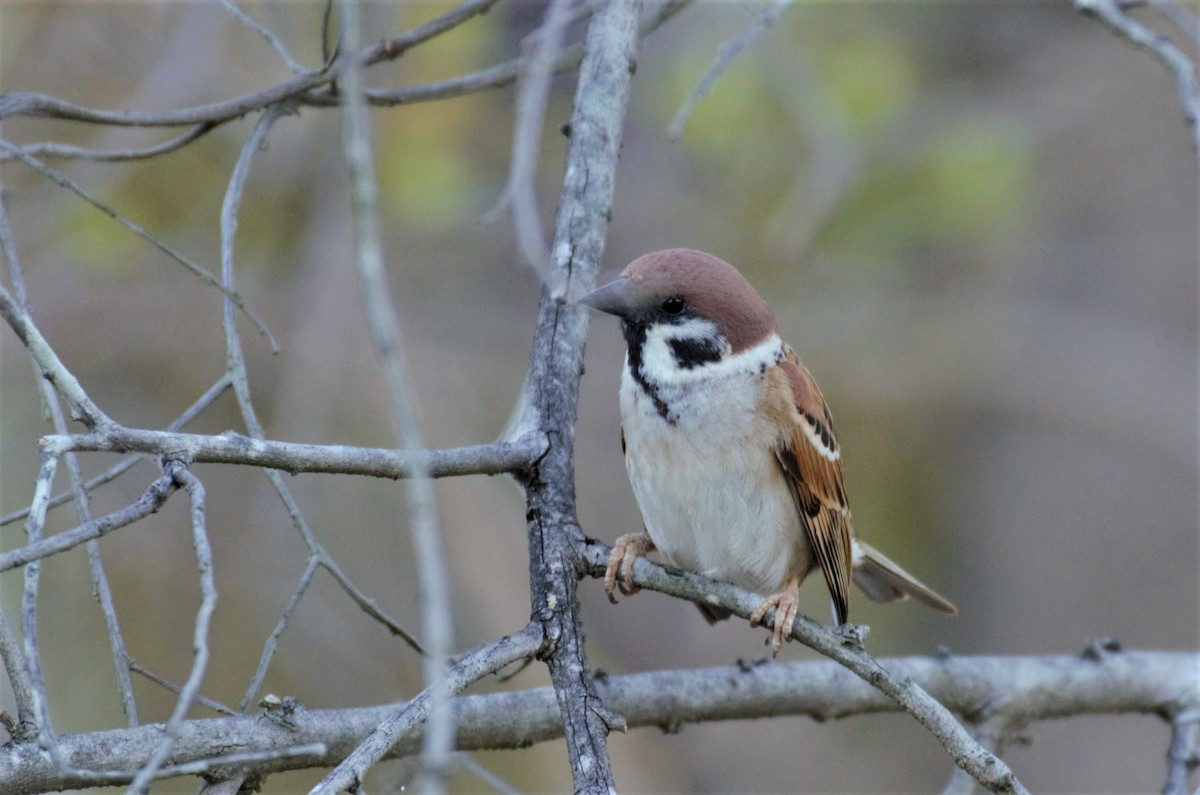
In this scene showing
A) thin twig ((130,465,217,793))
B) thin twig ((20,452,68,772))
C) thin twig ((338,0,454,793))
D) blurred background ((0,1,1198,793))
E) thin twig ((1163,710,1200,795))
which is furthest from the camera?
blurred background ((0,1,1198,793))

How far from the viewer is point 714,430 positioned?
329 centimetres

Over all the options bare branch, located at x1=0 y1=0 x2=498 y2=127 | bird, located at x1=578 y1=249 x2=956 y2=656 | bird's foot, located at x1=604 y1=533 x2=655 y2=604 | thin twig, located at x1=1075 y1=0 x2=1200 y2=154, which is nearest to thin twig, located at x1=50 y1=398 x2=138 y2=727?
bare branch, located at x1=0 y1=0 x2=498 y2=127

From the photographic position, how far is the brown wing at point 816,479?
3.42 m

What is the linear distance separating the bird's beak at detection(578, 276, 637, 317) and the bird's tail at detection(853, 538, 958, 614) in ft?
4.10

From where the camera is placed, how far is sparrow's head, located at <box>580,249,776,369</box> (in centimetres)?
322

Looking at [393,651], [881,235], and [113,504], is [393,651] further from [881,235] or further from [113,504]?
[881,235]

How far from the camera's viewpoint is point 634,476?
3.47 m

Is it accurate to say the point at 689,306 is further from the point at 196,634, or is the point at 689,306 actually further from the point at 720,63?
the point at 196,634

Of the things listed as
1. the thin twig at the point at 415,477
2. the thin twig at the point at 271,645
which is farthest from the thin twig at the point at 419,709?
the thin twig at the point at 415,477

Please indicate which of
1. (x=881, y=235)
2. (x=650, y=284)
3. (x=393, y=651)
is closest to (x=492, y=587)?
(x=393, y=651)

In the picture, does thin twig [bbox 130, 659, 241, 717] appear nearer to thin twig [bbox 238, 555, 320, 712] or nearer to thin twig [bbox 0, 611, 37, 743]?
thin twig [bbox 238, 555, 320, 712]

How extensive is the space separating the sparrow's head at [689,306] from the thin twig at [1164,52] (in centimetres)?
108

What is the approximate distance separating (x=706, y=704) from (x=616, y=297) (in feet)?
3.44

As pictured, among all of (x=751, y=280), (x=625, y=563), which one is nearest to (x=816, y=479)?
(x=625, y=563)
